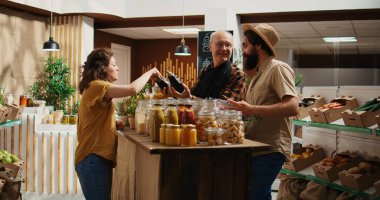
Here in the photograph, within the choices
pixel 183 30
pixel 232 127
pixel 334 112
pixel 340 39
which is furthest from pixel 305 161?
pixel 340 39

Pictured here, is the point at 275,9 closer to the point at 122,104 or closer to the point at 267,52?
the point at 122,104

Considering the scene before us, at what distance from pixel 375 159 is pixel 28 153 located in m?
4.11

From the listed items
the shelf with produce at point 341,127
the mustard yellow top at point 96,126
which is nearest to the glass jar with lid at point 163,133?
the mustard yellow top at point 96,126

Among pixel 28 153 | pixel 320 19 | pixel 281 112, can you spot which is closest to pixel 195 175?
pixel 281 112

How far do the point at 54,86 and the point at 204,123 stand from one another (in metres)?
6.57

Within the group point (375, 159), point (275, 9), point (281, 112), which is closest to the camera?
point (281, 112)

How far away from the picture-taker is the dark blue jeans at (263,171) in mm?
2805

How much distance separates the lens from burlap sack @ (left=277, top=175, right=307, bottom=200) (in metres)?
4.46

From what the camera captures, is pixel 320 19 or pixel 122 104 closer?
pixel 122 104

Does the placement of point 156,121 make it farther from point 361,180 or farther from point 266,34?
point 361,180

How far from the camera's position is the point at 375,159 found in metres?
3.90

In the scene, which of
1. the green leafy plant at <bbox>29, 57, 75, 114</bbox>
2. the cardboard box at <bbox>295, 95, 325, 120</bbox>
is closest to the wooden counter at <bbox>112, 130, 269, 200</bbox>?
the cardboard box at <bbox>295, 95, 325, 120</bbox>

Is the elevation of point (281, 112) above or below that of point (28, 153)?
above

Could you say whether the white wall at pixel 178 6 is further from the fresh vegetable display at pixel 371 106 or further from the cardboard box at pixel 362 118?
the cardboard box at pixel 362 118
